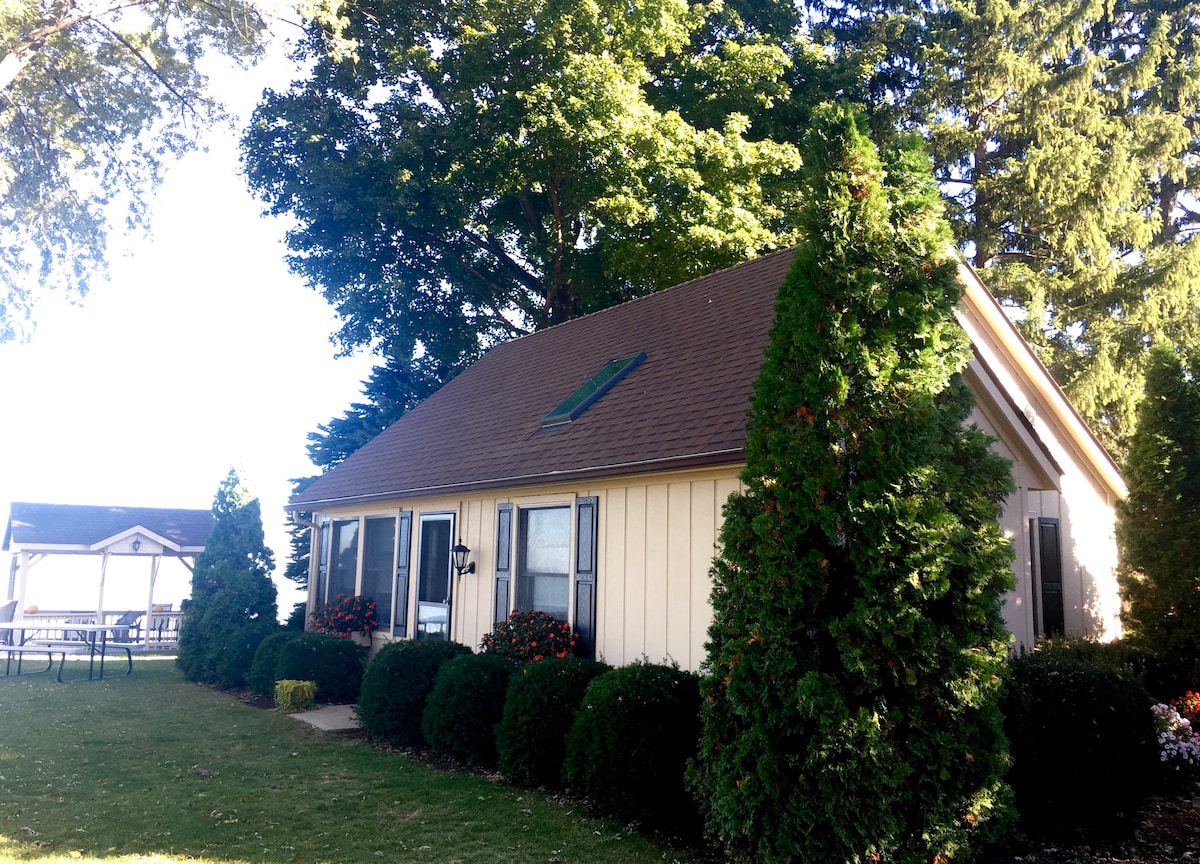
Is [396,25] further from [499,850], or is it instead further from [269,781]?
[499,850]

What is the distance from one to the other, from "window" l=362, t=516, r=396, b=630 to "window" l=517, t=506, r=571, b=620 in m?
3.72

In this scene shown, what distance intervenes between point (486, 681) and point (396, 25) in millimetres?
18262

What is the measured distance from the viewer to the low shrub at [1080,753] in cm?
654

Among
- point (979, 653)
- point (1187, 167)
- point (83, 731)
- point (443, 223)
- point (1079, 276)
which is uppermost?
point (1187, 167)

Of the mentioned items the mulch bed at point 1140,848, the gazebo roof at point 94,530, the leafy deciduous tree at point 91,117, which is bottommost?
the mulch bed at point 1140,848

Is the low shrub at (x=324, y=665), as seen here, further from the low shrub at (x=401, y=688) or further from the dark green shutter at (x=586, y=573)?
the dark green shutter at (x=586, y=573)

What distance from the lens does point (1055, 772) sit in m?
6.68

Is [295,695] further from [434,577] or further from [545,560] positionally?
[545,560]

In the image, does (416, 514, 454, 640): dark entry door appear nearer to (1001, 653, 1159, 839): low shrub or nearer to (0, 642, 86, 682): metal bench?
(0, 642, 86, 682): metal bench

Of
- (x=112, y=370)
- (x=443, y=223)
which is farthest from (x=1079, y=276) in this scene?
(x=112, y=370)

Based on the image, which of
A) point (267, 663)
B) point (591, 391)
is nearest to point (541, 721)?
point (591, 391)

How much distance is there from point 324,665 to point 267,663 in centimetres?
126

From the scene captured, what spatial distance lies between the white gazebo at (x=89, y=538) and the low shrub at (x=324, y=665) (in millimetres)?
10815

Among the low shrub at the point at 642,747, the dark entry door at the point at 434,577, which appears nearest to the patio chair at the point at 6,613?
the dark entry door at the point at 434,577
